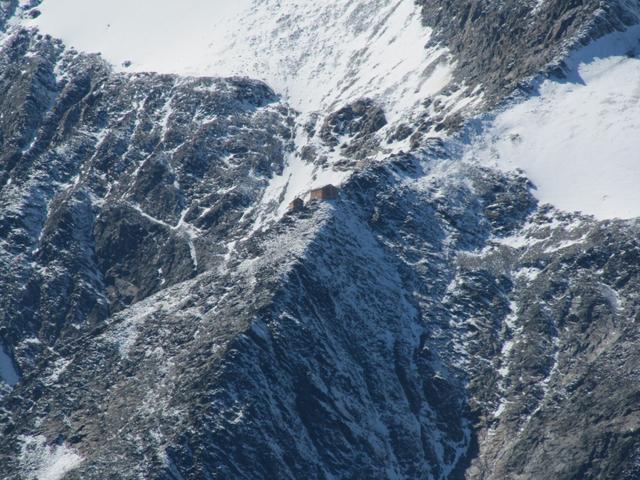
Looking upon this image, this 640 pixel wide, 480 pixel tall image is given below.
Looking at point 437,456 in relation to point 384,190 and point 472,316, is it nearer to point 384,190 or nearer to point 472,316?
A: point 472,316

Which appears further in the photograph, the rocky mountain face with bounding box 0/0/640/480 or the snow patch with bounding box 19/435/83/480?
the snow patch with bounding box 19/435/83/480

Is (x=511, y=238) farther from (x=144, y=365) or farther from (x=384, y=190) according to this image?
(x=144, y=365)

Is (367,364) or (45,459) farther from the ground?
(45,459)

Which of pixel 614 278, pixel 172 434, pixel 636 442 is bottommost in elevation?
pixel 636 442

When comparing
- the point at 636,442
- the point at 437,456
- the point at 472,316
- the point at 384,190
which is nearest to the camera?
the point at 636,442

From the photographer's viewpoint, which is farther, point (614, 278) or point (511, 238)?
point (511, 238)

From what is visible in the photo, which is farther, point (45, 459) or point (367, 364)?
point (367, 364)

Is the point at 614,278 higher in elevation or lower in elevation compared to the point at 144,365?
lower

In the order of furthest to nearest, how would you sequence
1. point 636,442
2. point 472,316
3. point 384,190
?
point 384,190 → point 472,316 → point 636,442

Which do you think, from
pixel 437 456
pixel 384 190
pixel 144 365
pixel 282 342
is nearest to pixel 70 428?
pixel 144 365

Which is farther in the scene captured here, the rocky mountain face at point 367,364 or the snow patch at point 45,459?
the snow patch at point 45,459
